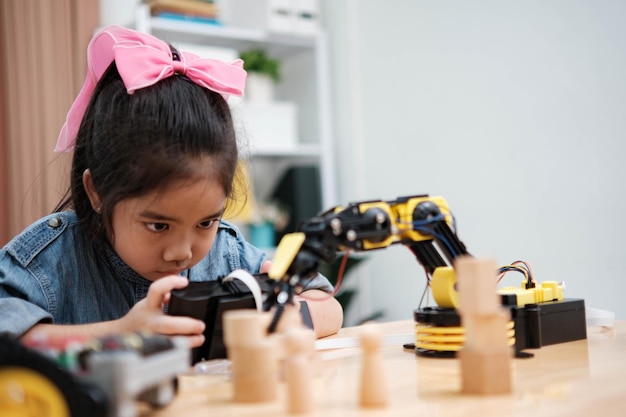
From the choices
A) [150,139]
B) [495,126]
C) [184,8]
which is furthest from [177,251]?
[184,8]

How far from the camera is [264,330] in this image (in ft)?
2.26

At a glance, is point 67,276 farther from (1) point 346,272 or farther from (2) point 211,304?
(1) point 346,272

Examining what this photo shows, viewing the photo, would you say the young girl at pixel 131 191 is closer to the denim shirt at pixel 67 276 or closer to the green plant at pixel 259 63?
the denim shirt at pixel 67 276

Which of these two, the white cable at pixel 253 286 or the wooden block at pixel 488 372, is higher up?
the white cable at pixel 253 286

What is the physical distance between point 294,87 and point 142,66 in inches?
78.9

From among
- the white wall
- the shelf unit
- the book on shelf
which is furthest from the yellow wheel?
the book on shelf

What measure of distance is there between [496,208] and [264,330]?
167 centimetres

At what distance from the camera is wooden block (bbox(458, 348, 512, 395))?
0.65 meters

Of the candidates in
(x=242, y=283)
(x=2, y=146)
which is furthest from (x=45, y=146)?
(x=242, y=283)

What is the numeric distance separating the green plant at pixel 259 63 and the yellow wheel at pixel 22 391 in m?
2.20

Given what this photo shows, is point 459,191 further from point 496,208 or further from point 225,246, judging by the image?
point 225,246

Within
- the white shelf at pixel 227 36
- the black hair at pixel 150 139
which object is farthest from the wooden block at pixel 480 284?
the white shelf at pixel 227 36

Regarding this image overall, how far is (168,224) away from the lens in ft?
3.46

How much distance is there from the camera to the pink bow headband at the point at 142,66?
1087mm
